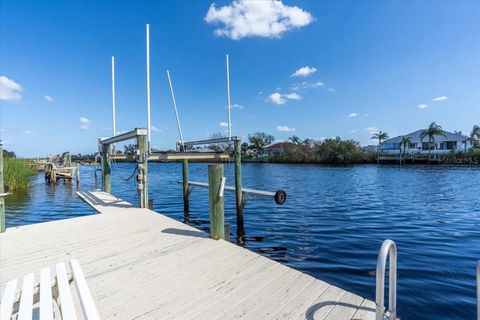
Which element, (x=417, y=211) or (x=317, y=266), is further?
(x=417, y=211)

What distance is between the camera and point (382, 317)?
→ 248cm

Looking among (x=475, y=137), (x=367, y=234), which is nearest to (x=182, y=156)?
(x=367, y=234)

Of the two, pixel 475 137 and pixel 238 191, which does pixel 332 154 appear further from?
pixel 238 191

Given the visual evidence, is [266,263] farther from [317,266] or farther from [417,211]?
[417,211]

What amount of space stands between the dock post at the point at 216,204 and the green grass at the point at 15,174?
18.7m

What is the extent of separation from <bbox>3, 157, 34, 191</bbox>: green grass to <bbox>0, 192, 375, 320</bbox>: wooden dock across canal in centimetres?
1583

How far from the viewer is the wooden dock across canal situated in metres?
2.96

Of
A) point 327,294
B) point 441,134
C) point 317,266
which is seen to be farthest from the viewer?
point 441,134

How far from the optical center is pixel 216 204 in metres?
5.39

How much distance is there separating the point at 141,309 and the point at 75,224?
15.3 feet

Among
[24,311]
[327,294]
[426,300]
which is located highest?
[24,311]

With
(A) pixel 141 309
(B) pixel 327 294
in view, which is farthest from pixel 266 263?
(A) pixel 141 309

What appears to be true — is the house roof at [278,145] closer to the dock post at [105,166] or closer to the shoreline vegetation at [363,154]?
the shoreline vegetation at [363,154]

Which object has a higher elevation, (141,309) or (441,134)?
(441,134)
